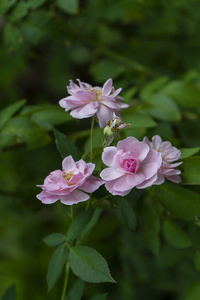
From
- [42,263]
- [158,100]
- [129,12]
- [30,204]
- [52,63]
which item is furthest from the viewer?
[52,63]

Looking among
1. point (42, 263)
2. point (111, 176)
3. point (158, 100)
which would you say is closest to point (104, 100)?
point (111, 176)

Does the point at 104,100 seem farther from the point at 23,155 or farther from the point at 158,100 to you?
the point at 23,155

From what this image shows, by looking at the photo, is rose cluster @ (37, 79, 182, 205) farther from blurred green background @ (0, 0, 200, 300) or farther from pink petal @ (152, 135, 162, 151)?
blurred green background @ (0, 0, 200, 300)

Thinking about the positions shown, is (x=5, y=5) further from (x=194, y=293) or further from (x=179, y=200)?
(x=194, y=293)

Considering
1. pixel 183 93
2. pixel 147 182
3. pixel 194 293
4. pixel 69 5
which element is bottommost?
pixel 194 293

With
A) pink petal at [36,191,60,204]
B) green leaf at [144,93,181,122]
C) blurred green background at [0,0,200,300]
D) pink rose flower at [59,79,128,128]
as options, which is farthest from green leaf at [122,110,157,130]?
pink petal at [36,191,60,204]

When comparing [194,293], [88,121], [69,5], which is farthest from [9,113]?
[88,121]

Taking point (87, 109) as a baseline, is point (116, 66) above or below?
below
